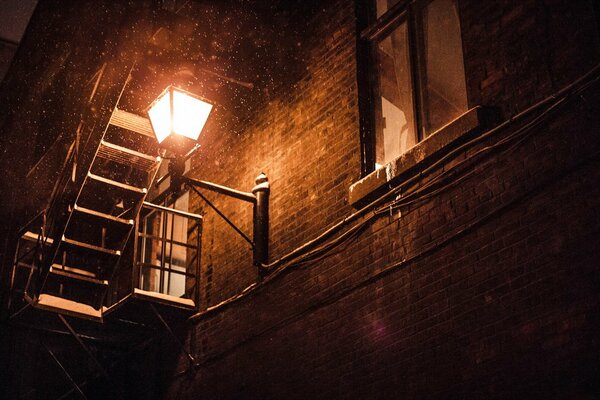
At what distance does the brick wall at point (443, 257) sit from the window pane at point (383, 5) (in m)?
0.29

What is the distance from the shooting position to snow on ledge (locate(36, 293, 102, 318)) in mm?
8785

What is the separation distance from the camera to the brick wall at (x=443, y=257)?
5.32 metres

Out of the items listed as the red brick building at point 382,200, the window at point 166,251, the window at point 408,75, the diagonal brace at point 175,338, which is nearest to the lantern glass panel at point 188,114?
the red brick building at point 382,200

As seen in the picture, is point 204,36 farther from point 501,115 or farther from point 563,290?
point 563,290

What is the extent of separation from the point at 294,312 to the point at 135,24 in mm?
3875

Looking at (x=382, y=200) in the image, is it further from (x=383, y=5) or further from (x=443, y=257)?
(x=383, y=5)

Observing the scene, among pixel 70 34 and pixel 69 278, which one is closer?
pixel 69 278

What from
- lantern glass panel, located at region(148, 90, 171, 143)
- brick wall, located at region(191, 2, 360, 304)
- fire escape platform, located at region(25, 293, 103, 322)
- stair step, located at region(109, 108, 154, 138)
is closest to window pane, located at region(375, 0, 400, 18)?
brick wall, located at region(191, 2, 360, 304)

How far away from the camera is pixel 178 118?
25.2ft

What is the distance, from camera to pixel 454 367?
228 inches

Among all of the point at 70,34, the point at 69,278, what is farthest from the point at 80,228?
the point at 70,34

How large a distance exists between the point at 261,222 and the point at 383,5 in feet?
7.99

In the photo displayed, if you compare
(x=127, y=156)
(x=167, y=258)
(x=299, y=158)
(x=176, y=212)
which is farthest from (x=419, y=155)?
(x=167, y=258)

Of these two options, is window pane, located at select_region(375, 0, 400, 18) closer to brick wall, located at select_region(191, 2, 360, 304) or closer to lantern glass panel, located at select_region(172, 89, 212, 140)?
brick wall, located at select_region(191, 2, 360, 304)
